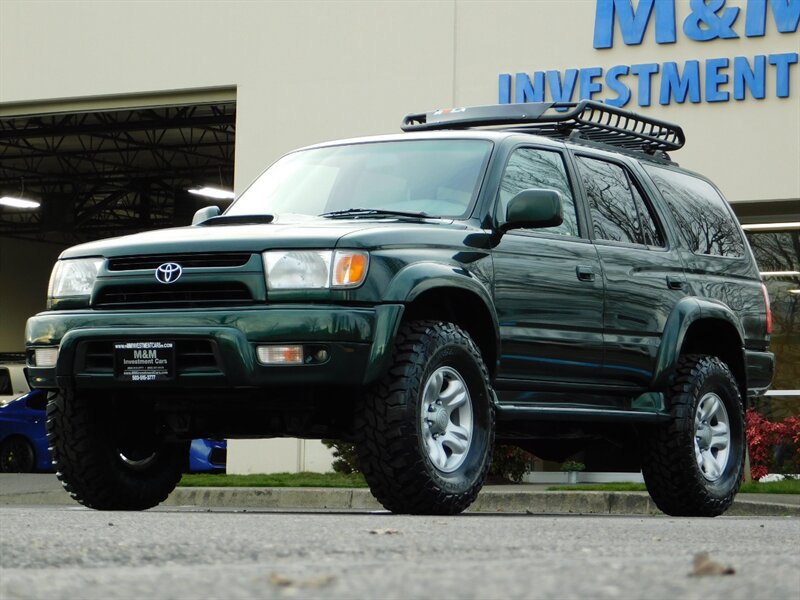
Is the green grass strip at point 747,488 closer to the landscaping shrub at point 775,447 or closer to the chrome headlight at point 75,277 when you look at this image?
the landscaping shrub at point 775,447

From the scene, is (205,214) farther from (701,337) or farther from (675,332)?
(701,337)

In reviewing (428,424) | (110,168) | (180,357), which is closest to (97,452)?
(180,357)

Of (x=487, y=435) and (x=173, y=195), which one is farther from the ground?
(x=173, y=195)

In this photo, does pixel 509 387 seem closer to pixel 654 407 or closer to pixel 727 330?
pixel 654 407

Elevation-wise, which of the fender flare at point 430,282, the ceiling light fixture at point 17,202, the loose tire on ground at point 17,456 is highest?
the ceiling light fixture at point 17,202

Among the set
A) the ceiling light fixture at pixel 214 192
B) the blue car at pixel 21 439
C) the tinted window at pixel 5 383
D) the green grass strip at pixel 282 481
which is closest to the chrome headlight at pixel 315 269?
the green grass strip at pixel 282 481

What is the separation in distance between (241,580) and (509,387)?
435 cm

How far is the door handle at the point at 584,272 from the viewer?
8320mm

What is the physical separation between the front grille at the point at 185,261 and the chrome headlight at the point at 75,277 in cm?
12

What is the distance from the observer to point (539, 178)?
8508 millimetres

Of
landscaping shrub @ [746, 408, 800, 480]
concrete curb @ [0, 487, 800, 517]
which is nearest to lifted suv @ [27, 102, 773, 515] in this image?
→ concrete curb @ [0, 487, 800, 517]

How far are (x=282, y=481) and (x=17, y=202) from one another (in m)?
29.0

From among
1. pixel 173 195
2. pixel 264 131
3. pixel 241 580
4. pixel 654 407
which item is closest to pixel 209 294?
pixel 654 407

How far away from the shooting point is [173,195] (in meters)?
44.0
